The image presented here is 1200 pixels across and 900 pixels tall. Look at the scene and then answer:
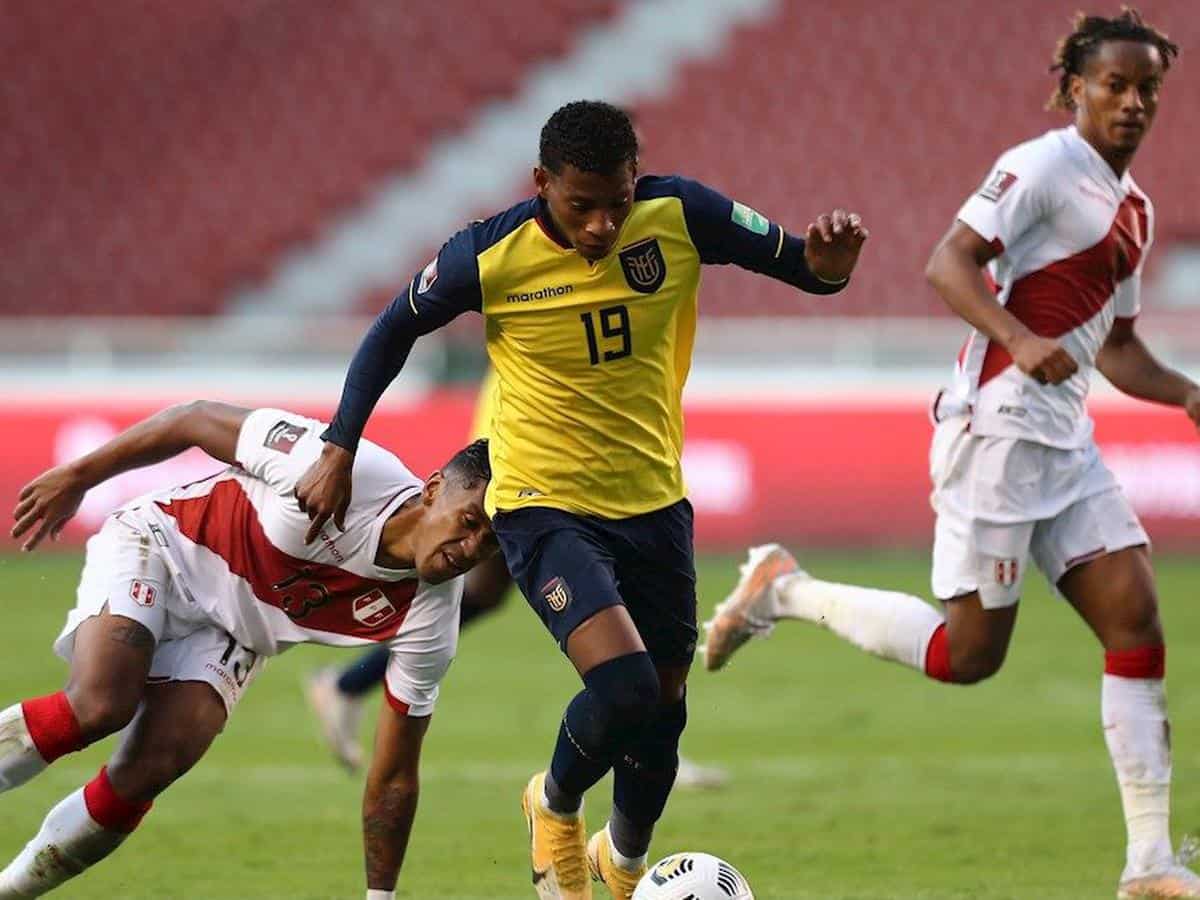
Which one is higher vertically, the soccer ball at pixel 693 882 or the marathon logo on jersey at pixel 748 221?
the marathon logo on jersey at pixel 748 221

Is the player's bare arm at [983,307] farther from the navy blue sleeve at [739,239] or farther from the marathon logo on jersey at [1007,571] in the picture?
the marathon logo on jersey at [1007,571]

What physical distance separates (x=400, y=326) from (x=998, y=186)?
190cm

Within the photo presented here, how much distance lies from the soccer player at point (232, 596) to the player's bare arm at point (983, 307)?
144cm

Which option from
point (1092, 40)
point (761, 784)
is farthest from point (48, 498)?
point (761, 784)

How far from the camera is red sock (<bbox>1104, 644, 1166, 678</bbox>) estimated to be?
6098mm

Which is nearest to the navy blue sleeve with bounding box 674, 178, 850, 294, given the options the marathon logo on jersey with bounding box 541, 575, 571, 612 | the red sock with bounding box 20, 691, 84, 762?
the marathon logo on jersey with bounding box 541, 575, 571, 612

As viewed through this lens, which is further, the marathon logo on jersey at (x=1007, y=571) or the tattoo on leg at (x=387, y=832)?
the marathon logo on jersey at (x=1007, y=571)

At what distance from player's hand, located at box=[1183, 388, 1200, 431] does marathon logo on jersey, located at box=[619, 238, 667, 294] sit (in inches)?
70.1

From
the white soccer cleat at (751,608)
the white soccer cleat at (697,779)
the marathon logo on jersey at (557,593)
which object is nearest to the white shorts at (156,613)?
the marathon logo on jersey at (557,593)

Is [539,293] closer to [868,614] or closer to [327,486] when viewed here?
[327,486]

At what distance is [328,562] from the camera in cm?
550

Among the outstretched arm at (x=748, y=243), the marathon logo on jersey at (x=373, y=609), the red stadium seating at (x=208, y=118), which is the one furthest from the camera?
the red stadium seating at (x=208, y=118)

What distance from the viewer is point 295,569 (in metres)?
5.52

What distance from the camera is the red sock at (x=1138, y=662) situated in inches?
240
